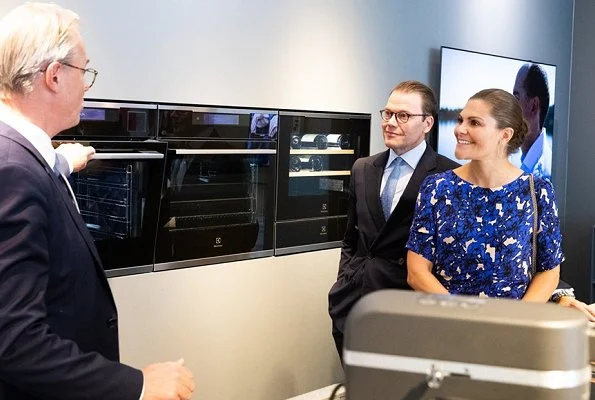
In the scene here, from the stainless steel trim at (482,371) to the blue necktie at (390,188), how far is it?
1809mm

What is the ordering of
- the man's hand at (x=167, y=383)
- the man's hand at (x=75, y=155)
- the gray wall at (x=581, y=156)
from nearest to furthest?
the man's hand at (x=167, y=383)
the man's hand at (x=75, y=155)
the gray wall at (x=581, y=156)

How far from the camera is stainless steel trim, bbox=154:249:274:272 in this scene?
8.89ft

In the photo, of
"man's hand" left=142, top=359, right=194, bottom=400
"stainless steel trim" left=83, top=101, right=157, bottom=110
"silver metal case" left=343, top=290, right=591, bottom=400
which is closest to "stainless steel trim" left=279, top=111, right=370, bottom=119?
"stainless steel trim" left=83, top=101, right=157, bottom=110

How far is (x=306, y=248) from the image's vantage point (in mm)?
3301

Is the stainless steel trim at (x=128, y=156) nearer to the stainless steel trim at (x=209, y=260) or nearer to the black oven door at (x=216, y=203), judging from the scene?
the black oven door at (x=216, y=203)

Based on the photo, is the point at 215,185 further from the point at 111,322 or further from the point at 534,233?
the point at 111,322

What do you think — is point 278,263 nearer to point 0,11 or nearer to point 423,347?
point 0,11

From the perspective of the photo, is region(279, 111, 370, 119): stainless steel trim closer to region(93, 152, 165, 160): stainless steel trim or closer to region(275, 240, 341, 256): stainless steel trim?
region(275, 240, 341, 256): stainless steel trim

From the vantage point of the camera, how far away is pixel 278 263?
124 inches

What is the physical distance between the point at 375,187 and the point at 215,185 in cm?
71

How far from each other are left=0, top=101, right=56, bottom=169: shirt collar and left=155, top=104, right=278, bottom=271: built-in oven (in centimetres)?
136

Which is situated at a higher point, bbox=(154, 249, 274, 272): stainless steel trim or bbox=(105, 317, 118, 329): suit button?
bbox=(105, 317, 118, 329): suit button

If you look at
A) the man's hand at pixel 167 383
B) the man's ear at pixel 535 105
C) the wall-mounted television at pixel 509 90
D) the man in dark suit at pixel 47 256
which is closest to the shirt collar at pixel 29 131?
the man in dark suit at pixel 47 256

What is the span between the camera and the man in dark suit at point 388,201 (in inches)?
97.2
